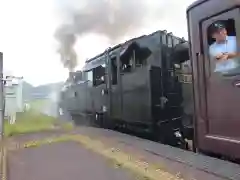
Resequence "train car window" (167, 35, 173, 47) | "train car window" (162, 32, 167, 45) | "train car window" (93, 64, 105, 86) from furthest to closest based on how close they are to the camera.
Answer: "train car window" (93, 64, 105, 86)
"train car window" (167, 35, 173, 47)
"train car window" (162, 32, 167, 45)

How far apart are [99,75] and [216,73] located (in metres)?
7.65

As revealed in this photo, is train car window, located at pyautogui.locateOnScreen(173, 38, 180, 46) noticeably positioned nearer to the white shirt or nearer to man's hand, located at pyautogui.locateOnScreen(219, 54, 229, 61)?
the white shirt

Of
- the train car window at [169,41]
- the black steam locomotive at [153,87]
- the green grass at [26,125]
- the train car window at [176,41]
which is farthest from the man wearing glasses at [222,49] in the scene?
the green grass at [26,125]

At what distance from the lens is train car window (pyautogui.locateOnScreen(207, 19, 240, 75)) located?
3.76m

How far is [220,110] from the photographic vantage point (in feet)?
13.1

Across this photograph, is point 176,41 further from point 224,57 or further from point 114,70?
point 224,57

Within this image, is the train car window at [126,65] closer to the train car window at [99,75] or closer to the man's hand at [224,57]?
the train car window at [99,75]

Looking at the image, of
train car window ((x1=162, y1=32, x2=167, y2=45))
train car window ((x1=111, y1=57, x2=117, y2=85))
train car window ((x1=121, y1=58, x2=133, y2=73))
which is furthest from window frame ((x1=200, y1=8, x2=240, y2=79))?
train car window ((x1=111, y1=57, x2=117, y2=85))

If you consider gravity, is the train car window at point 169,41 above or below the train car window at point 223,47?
above

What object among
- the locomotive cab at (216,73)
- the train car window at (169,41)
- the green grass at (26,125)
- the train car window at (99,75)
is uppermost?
the train car window at (169,41)

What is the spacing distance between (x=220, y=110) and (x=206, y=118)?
29cm

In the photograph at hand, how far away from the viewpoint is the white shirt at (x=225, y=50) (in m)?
3.77

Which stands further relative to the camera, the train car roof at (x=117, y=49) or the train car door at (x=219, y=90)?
the train car roof at (x=117, y=49)

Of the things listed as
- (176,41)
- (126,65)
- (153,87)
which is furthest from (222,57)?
(126,65)
